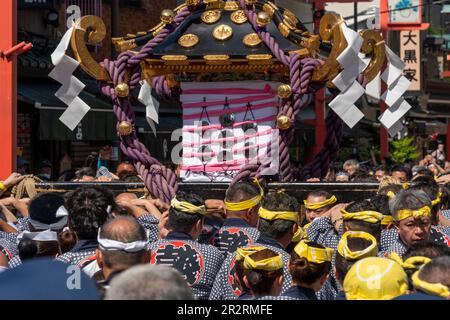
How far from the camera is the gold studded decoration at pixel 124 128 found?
8406 mm

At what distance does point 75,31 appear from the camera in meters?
8.41

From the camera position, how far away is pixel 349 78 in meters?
7.96

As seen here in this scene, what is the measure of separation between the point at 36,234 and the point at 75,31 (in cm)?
407

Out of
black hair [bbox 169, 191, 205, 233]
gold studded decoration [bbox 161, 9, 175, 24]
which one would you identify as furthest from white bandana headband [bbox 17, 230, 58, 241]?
gold studded decoration [bbox 161, 9, 175, 24]

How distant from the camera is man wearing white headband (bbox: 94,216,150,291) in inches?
155

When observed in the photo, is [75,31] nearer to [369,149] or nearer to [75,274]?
[75,274]

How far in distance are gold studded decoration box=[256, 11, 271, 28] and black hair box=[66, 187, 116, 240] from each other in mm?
3545

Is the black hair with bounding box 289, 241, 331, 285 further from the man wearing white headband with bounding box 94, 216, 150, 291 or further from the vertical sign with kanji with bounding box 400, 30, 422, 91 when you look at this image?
the vertical sign with kanji with bounding box 400, 30, 422, 91

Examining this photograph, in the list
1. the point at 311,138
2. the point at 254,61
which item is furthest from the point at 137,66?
the point at 311,138

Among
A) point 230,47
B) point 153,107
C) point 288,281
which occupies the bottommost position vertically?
point 288,281

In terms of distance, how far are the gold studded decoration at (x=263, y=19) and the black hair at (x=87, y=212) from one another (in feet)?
11.6

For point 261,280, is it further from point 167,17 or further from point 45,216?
point 167,17

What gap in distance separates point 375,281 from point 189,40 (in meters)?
5.40

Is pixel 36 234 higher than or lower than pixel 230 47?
lower
